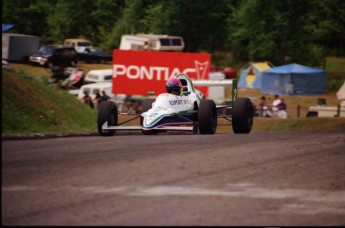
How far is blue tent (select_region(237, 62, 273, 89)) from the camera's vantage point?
182ft

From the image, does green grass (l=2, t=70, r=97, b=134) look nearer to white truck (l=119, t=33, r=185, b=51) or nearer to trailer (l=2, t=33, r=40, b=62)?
trailer (l=2, t=33, r=40, b=62)

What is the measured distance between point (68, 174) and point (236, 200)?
1.71 m

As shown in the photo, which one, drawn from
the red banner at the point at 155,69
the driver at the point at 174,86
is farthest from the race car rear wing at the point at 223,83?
the red banner at the point at 155,69

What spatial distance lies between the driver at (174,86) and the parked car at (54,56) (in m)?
22.0

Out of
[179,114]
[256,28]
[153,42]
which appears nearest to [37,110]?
[179,114]

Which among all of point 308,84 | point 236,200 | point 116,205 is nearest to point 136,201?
point 116,205

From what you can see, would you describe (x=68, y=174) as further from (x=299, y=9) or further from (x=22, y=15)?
(x=299, y=9)

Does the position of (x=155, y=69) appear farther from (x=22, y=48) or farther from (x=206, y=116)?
(x=206, y=116)

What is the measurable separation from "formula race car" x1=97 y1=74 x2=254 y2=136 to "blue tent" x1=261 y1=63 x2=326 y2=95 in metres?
34.8

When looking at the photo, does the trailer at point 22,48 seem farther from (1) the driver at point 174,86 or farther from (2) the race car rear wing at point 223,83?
(1) the driver at point 174,86

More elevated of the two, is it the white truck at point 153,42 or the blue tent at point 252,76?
the white truck at point 153,42

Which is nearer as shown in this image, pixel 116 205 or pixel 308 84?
pixel 116 205

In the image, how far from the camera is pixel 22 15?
24.0 meters

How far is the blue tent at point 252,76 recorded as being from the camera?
182ft
